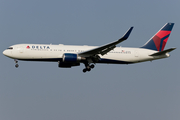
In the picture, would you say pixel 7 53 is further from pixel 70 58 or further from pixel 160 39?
pixel 160 39

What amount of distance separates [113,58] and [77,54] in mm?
5754

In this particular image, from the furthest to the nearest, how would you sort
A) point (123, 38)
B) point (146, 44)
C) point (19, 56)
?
point (146, 44), point (19, 56), point (123, 38)

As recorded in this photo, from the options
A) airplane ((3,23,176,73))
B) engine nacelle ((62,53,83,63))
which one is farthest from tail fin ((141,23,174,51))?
engine nacelle ((62,53,83,63))

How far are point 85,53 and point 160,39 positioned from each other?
13814 millimetres

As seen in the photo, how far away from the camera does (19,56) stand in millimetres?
43844

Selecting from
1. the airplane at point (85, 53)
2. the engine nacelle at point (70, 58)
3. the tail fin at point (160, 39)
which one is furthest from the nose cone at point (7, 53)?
the tail fin at point (160, 39)

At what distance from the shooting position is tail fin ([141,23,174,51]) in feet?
165

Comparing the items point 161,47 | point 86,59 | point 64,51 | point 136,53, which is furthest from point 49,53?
point 161,47

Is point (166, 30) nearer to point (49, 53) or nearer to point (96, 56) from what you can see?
point (96, 56)

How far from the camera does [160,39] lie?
5088 cm

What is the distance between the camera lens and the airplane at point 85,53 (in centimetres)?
4381

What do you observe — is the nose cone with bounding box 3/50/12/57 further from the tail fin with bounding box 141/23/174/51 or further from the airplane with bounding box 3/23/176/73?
the tail fin with bounding box 141/23/174/51

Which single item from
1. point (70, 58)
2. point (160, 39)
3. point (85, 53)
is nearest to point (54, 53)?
point (70, 58)

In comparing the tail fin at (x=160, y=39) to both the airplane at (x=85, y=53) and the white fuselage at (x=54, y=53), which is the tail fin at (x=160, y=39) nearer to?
the airplane at (x=85, y=53)
